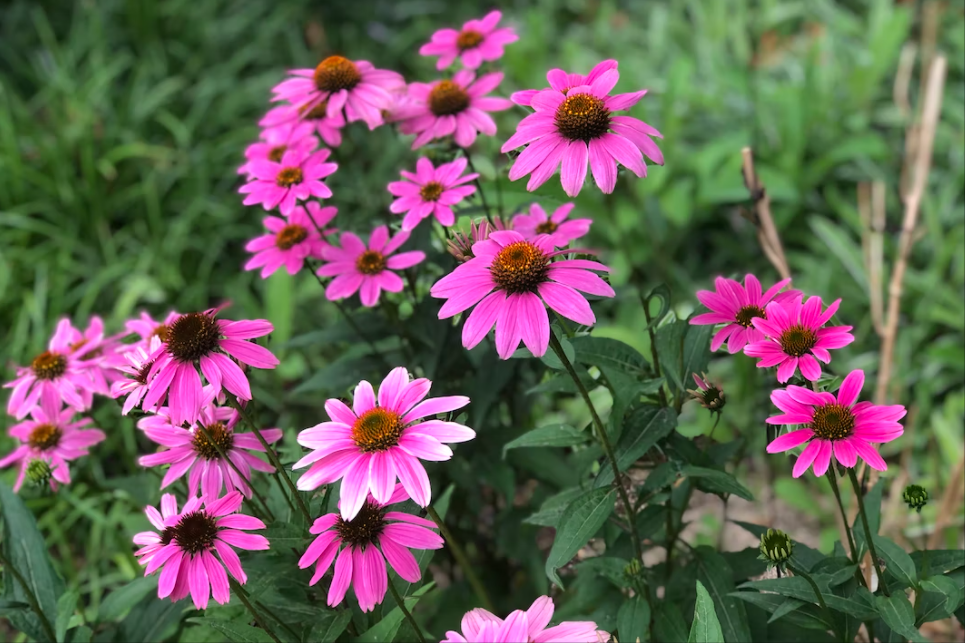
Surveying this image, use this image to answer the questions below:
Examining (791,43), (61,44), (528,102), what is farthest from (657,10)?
(528,102)

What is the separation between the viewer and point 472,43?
135 cm

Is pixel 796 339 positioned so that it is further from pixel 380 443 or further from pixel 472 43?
pixel 472 43

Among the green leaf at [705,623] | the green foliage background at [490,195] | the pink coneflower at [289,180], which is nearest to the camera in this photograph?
the green leaf at [705,623]

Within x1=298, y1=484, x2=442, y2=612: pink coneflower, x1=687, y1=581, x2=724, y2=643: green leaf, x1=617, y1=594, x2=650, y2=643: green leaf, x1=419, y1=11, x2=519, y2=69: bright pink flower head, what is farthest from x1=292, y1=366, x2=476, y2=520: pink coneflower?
x1=419, y1=11, x2=519, y2=69: bright pink flower head

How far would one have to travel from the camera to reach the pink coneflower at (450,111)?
1.23 metres

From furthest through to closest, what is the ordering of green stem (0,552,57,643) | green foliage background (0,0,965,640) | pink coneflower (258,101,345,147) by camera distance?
green foliage background (0,0,965,640) < pink coneflower (258,101,345,147) < green stem (0,552,57,643)

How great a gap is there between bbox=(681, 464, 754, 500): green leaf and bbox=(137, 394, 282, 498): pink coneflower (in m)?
0.51

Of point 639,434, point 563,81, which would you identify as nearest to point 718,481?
point 639,434

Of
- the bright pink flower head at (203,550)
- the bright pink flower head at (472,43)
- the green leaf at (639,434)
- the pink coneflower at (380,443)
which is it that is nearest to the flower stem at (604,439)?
the green leaf at (639,434)

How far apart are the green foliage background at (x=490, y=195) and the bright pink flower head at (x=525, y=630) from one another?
0.52 m

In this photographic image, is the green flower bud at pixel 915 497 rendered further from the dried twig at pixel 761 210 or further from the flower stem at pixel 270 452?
the flower stem at pixel 270 452

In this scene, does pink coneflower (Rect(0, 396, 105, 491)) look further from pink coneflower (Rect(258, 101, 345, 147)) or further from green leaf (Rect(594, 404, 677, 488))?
green leaf (Rect(594, 404, 677, 488))

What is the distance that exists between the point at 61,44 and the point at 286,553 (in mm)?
3296

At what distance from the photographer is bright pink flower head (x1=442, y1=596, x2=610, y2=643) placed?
29.2 inches
